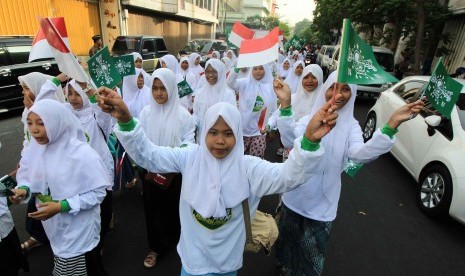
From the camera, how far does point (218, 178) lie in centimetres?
177

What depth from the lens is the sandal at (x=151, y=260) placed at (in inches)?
119

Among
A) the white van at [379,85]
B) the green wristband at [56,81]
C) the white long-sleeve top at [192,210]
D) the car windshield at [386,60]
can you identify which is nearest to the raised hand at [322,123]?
the white long-sleeve top at [192,210]

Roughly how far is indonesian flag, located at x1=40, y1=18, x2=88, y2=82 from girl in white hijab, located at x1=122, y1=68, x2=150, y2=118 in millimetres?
2605

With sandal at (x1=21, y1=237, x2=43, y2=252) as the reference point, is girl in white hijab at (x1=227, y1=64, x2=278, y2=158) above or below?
above

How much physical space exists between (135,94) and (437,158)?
4282 mm

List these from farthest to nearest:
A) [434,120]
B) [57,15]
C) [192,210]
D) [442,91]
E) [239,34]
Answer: [57,15] → [239,34] → [434,120] → [442,91] → [192,210]

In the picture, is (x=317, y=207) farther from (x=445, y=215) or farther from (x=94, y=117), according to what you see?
(x=445, y=215)

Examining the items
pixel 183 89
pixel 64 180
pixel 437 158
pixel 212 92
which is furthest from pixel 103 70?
pixel 437 158

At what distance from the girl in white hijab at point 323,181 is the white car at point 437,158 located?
81.9 inches

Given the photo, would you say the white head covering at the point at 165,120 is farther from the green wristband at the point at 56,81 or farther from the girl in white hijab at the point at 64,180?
the green wristband at the point at 56,81

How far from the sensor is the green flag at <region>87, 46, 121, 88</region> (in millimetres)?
2027

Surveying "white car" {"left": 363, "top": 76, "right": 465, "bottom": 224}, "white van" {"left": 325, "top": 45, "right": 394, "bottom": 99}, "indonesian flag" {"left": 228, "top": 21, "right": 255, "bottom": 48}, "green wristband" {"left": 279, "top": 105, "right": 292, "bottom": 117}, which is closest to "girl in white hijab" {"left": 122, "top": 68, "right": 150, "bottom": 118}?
"indonesian flag" {"left": 228, "top": 21, "right": 255, "bottom": 48}

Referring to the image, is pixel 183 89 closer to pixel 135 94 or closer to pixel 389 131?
pixel 135 94

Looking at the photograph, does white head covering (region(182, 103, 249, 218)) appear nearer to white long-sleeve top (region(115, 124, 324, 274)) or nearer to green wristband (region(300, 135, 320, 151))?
white long-sleeve top (region(115, 124, 324, 274))
